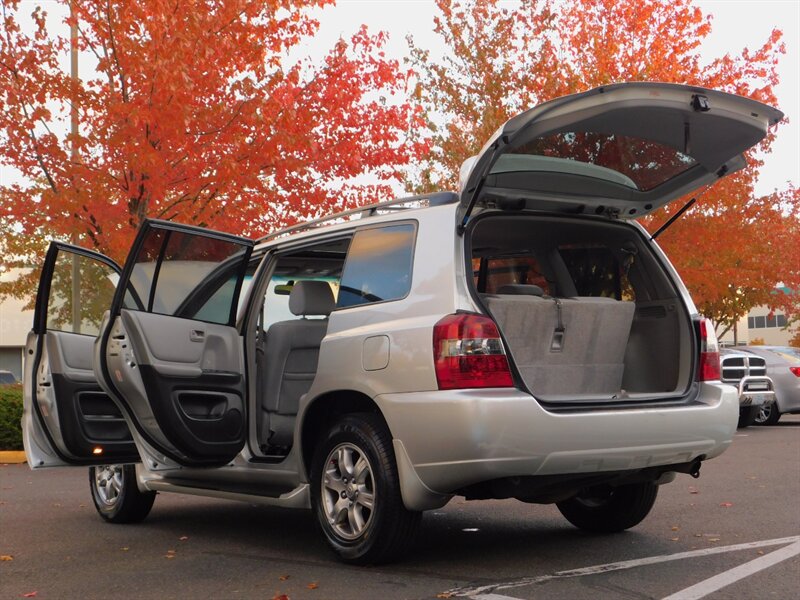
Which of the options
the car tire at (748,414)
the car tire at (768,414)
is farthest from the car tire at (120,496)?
the car tire at (768,414)

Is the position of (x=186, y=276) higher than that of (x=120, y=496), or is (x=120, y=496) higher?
(x=186, y=276)

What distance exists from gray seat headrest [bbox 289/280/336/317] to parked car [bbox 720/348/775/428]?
Answer: 11.5 meters

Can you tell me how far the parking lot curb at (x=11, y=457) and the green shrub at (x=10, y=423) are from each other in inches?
8.3

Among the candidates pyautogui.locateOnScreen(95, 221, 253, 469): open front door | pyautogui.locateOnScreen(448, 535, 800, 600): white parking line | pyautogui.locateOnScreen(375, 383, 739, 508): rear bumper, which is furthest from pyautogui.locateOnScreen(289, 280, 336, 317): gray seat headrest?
pyautogui.locateOnScreen(448, 535, 800, 600): white parking line

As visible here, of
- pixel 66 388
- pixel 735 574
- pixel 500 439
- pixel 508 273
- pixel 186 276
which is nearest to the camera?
pixel 500 439

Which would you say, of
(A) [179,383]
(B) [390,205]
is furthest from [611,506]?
(A) [179,383]

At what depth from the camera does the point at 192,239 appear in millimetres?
6410

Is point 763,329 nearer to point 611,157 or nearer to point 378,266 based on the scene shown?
point 611,157

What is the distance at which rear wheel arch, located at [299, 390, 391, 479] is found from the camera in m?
5.81

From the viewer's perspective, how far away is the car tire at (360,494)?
17.7ft

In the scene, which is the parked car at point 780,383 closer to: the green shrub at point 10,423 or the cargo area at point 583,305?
the green shrub at point 10,423

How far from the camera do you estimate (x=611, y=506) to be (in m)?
6.71

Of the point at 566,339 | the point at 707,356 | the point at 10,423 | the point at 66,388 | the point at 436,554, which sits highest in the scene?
the point at 566,339

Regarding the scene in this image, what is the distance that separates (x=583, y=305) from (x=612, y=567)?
1.57 m
